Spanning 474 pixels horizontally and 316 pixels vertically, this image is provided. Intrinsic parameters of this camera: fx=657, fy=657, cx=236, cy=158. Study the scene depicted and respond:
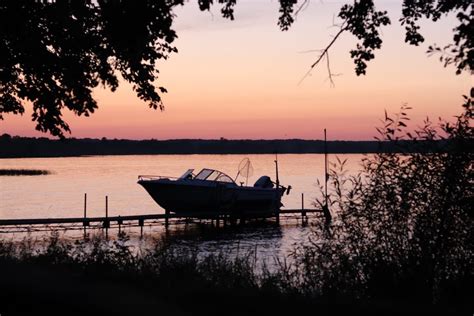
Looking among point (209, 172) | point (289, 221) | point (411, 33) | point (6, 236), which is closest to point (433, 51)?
point (411, 33)

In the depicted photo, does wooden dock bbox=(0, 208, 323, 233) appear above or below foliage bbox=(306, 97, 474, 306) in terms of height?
below

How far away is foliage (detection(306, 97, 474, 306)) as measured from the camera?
12844mm

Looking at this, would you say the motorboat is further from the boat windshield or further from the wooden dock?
the wooden dock

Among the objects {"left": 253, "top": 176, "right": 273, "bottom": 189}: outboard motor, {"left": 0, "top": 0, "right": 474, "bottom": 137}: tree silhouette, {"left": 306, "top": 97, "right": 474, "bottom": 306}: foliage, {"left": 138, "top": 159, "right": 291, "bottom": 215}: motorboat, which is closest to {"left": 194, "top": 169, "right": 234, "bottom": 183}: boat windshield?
{"left": 138, "top": 159, "right": 291, "bottom": 215}: motorboat

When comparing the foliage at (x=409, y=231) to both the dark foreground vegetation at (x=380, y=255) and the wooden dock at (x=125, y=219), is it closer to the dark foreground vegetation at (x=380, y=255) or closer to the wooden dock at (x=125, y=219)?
the dark foreground vegetation at (x=380, y=255)

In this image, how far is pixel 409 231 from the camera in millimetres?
13516

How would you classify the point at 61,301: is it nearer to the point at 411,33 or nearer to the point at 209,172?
the point at 411,33

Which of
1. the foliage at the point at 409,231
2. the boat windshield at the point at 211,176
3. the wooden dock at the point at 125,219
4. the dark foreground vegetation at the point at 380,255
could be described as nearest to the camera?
the dark foreground vegetation at the point at 380,255

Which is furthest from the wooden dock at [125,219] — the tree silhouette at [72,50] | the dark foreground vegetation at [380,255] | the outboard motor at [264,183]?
the dark foreground vegetation at [380,255]

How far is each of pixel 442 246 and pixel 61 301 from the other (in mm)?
8112

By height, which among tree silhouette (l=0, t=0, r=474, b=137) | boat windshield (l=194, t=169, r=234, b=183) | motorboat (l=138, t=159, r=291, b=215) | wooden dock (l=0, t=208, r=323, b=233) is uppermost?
tree silhouette (l=0, t=0, r=474, b=137)

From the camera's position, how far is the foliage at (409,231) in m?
12.8

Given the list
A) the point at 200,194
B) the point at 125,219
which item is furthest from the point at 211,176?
the point at 125,219

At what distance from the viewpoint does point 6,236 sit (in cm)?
4488
